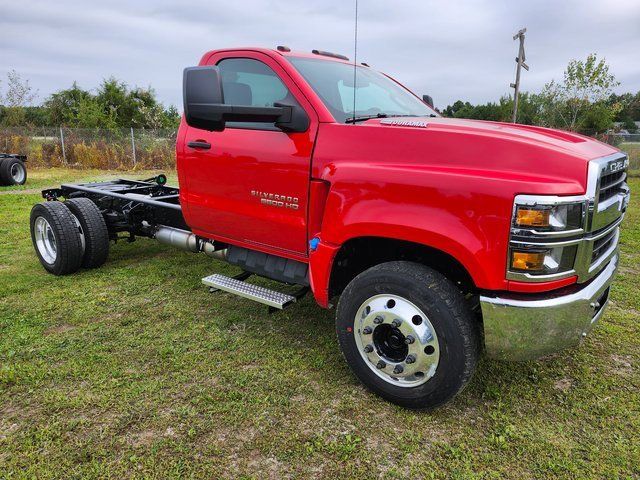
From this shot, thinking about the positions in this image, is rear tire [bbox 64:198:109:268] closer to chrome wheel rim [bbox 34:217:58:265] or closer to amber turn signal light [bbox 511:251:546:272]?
chrome wheel rim [bbox 34:217:58:265]

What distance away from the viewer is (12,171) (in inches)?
481

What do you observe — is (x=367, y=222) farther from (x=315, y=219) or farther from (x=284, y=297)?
(x=284, y=297)

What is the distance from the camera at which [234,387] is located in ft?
9.23

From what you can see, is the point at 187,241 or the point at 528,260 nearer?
the point at 528,260

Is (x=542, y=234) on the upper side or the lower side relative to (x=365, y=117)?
lower

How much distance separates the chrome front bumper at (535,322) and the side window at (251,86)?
1808 millimetres

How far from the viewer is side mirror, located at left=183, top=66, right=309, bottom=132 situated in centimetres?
273

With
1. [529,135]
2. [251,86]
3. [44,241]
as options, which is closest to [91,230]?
[44,241]

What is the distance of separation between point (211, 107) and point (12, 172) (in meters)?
12.1

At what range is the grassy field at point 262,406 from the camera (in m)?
2.21

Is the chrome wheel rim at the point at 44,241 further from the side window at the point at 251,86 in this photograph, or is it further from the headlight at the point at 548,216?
the headlight at the point at 548,216

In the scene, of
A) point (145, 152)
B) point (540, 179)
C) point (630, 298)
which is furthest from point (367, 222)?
point (145, 152)

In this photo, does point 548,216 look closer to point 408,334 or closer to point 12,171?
point 408,334

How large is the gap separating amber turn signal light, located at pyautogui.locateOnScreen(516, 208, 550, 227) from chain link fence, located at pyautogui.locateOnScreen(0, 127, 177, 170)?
59.9 feet
